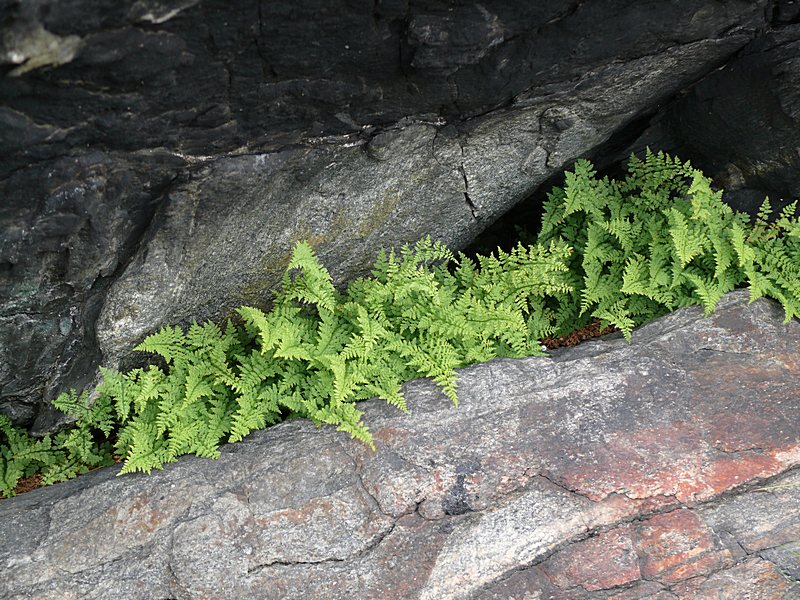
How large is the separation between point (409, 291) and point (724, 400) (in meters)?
2.86

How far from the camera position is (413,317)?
6.57m

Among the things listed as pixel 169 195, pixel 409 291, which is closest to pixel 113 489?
pixel 169 195

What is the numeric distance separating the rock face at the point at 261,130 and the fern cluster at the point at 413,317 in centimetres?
36

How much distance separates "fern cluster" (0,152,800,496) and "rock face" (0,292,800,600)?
0.29m

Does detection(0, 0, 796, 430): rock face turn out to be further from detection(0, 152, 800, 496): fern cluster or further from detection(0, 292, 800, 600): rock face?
detection(0, 292, 800, 600): rock face

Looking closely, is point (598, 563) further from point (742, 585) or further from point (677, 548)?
point (742, 585)

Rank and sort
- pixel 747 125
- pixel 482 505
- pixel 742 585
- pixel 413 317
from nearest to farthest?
1. pixel 742 585
2. pixel 482 505
3. pixel 413 317
4. pixel 747 125

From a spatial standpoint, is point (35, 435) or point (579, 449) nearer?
point (579, 449)

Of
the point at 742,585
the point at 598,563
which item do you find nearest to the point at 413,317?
the point at 598,563

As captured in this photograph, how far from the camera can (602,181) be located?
7391 millimetres

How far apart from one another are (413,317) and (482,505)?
1758 mm

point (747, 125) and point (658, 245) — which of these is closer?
point (747, 125)

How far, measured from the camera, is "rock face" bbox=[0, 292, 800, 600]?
539cm

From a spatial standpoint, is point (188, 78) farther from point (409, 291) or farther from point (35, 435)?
point (35, 435)
